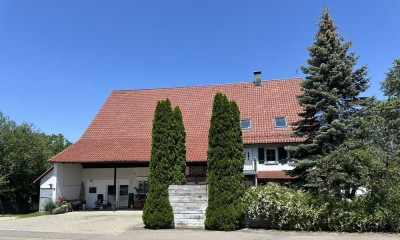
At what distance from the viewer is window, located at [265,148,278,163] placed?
26.2 meters

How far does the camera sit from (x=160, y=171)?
52.2 ft

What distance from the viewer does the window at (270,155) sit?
26.2 metres

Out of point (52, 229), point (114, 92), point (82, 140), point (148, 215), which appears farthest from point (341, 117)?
point (114, 92)

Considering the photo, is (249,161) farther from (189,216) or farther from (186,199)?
(189,216)

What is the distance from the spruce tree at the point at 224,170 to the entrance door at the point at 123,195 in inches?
562

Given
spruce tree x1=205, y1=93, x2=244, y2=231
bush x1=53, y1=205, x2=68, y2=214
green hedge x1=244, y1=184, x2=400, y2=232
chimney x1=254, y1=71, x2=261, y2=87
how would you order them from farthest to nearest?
chimney x1=254, y1=71, x2=261, y2=87
bush x1=53, y1=205, x2=68, y2=214
spruce tree x1=205, y1=93, x2=244, y2=231
green hedge x1=244, y1=184, x2=400, y2=232

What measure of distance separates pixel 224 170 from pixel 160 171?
279cm

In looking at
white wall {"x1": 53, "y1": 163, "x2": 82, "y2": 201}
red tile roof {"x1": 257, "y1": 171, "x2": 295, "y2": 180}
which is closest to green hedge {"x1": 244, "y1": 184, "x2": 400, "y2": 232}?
red tile roof {"x1": 257, "y1": 171, "x2": 295, "y2": 180}

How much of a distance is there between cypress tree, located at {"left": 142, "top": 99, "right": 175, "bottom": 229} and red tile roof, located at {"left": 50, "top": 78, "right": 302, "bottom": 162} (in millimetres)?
8619

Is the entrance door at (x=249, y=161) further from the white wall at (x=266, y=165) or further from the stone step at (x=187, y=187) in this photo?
the stone step at (x=187, y=187)

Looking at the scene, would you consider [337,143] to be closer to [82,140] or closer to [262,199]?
[262,199]

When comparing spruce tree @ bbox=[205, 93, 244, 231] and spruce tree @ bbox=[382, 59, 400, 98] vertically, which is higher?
spruce tree @ bbox=[382, 59, 400, 98]

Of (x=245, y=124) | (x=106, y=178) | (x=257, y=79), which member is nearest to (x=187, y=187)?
(x=245, y=124)

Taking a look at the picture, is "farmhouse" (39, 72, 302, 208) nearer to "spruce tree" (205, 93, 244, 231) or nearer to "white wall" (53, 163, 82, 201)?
"white wall" (53, 163, 82, 201)
